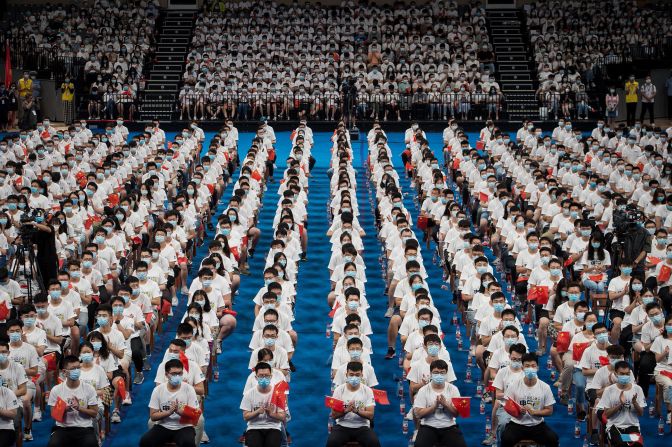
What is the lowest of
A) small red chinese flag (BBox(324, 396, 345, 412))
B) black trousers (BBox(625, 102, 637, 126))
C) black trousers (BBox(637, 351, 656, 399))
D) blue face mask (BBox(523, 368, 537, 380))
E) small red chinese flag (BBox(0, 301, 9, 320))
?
small red chinese flag (BBox(324, 396, 345, 412))

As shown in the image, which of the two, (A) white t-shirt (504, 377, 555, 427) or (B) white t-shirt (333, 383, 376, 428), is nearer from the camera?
(A) white t-shirt (504, 377, 555, 427)

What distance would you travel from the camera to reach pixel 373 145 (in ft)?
82.0

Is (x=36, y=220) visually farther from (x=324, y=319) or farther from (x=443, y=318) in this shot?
(x=443, y=318)

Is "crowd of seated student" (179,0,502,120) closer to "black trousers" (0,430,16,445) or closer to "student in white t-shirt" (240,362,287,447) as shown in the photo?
"student in white t-shirt" (240,362,287,447)

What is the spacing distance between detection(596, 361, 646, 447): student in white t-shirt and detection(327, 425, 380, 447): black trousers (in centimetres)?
236

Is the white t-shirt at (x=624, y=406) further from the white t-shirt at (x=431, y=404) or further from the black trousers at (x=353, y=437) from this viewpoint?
the black trousers at (x=353, y=437)

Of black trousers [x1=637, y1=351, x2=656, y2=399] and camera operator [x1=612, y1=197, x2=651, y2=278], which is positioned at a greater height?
camera operator [x1=612, y1=197, x2=651, y2=278]

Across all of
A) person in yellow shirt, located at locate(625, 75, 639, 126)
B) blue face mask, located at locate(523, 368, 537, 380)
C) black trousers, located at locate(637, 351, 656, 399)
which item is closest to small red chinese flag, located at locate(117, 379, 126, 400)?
blue face mask, located at locate(523, 368, 537, 380)

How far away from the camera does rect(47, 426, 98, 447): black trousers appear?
10375mm

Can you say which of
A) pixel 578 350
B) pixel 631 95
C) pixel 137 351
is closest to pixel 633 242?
pixel 578 350

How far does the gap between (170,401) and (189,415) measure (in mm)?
265

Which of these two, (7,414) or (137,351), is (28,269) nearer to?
(137,351)

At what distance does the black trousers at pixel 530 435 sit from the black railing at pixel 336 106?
77.1ft

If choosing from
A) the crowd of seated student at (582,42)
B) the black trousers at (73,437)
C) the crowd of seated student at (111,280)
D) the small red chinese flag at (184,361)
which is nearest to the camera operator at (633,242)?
the crowd of seated student at (111,280)
